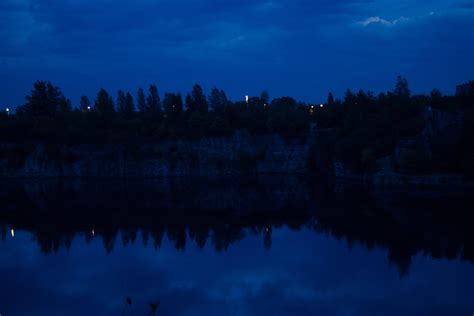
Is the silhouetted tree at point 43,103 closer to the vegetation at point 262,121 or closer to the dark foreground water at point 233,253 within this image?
the vegetation at point 262,121

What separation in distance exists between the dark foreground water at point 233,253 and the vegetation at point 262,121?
6.92 m

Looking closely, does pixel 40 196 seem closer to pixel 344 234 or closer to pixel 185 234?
pixel 185 234

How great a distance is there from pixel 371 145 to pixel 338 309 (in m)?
29.5

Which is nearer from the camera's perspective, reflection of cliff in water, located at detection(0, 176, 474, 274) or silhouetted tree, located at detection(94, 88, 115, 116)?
reflection of cliff in water, located at detection(0, 176, 474, 274)

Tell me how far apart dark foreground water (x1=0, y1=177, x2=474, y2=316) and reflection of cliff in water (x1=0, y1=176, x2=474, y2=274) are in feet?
0.27

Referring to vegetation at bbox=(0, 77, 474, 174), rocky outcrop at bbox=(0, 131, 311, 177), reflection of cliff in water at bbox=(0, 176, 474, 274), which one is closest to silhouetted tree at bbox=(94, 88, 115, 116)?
vegetation at bbox=(0, 77, 474, 174)

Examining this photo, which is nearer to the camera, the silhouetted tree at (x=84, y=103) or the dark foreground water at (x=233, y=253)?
the dark foreground water at (x=233, y=253)

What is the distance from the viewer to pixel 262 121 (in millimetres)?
54406

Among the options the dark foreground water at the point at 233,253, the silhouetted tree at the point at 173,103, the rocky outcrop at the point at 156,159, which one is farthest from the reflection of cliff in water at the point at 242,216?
the silhouetted tree at the point at 173,103

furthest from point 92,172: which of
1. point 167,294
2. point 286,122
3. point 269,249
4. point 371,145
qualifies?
point 167,294

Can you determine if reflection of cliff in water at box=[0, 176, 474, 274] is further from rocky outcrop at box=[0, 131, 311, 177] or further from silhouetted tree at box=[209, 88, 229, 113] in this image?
silhouetted tree at box=[209, 88, 229, 113]

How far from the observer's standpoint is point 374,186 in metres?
35.5

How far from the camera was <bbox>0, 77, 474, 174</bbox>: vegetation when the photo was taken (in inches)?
1396

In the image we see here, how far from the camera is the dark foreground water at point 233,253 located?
40.3 feet
